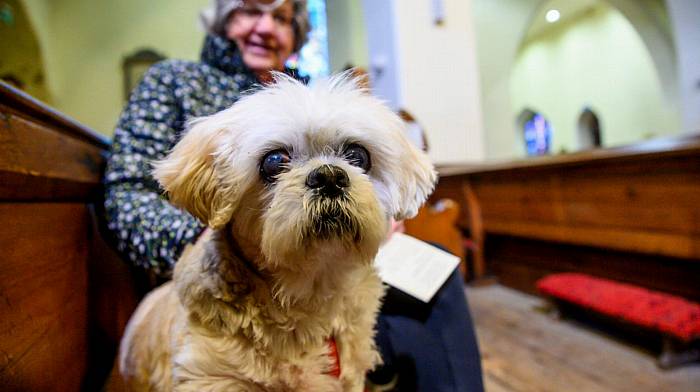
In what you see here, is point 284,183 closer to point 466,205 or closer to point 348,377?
point 348,377

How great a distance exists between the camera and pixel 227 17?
1188mm

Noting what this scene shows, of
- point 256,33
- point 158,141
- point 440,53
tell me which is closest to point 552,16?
point 440,53

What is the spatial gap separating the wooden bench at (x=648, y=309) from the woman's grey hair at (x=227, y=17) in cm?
147

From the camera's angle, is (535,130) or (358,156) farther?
(535,130)

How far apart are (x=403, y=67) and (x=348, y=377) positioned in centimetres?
274

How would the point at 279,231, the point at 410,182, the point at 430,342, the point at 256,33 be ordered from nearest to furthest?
the point at 279,231
the point at 410,182
the point at 430,342
the point at 256,33

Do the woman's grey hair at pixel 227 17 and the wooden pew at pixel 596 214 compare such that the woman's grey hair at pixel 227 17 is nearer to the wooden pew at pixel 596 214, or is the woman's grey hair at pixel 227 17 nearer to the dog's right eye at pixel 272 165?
the dog's right eye at pixel 272 165

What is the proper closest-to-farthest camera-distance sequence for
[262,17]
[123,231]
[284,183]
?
[284,183] → [123,231] → [262,17]

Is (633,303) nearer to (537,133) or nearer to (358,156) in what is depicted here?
(358,156)

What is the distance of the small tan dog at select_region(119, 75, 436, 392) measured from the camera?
56cm

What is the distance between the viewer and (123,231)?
31.5 inches

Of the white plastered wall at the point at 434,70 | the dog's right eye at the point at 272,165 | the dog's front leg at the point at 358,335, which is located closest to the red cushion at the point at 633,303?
the dog's front leg at the point at 358,335

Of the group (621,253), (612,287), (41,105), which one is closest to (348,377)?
(41,105)

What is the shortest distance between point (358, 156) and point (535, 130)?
31.7 ft
